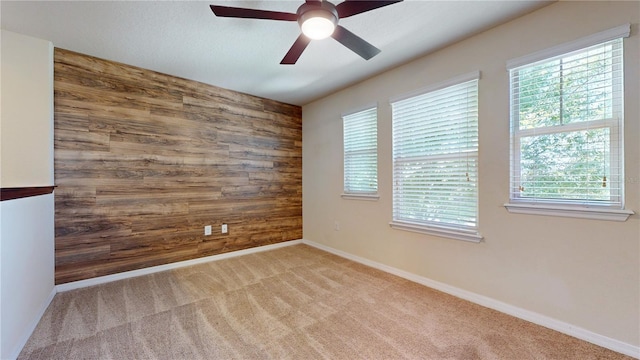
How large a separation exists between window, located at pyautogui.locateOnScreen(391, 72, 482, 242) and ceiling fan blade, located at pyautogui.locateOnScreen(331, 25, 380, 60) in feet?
3.37

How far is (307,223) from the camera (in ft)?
14.7

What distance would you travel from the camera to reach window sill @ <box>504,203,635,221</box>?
170cm

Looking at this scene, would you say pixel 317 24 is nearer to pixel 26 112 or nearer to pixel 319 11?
pixel 319 11

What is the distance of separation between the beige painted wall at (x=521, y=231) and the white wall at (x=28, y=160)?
3.19m

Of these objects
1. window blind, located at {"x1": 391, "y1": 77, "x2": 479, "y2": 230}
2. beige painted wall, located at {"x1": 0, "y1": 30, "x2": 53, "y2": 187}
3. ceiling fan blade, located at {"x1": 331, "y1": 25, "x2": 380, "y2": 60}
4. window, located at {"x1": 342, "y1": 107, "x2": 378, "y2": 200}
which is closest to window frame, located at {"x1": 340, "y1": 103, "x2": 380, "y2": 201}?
window, located at {"x1": 342, "y1": 107, "x2": 378, "y2": 200}

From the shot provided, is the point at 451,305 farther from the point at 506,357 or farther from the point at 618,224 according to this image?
the point at 618,224

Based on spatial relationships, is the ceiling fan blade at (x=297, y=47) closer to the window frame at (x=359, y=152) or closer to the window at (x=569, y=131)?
the window frame at (x=359, y=152)

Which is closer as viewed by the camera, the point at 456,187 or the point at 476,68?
the point at 476,68

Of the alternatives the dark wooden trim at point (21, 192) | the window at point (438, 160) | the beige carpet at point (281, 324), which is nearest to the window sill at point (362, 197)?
the window at point (438, 160)

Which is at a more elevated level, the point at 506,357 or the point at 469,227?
the point at 469,227

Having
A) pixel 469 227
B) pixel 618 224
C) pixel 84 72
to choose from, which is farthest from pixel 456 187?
pixel 84 72

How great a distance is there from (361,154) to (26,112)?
136 inches

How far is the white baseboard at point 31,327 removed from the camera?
1.66 m

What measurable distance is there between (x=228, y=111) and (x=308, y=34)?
2.37 metres
